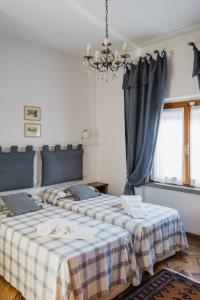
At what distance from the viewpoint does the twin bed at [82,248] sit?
1909mm

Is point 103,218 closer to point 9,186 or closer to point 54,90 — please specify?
point 9,186

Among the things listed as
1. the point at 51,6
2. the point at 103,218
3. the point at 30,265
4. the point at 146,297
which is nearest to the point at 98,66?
the point at 51,6

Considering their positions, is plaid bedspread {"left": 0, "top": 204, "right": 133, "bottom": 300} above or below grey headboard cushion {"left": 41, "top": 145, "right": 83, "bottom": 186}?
below

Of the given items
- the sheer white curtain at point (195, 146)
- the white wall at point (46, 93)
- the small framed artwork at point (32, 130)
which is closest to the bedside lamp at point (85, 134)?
the white wall at point (46, 93)

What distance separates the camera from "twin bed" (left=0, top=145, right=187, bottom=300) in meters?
1.91

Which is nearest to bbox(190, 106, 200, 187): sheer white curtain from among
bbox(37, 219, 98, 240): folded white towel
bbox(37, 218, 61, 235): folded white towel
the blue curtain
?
the blue curtain

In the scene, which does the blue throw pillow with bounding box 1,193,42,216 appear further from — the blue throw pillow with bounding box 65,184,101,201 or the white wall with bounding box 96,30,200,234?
the white wall with bounding box 96,30,200,234

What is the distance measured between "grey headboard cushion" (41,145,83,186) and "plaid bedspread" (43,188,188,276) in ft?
1.96

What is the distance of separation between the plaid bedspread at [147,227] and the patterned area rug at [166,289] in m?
0.13

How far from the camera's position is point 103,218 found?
2838 mm

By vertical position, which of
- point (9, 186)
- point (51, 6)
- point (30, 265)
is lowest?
point (30, 265)

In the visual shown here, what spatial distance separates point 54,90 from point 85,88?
0.68 m

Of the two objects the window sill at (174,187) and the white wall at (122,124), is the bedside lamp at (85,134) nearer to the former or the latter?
the white wall at (122,124)

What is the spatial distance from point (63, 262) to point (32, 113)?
2453 millimetres
